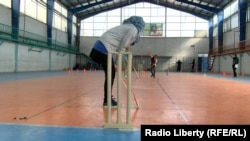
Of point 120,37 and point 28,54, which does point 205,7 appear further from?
point 120,37

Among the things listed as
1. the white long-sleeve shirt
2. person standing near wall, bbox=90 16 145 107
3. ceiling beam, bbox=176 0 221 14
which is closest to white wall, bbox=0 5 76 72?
ceiling beam, bbox=176 0 221 14

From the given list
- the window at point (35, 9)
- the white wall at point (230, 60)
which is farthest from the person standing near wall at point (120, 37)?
the white wall at point (230, 60)

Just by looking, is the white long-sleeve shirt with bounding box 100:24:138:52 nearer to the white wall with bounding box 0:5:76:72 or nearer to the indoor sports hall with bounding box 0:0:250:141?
the indoor sports hall with bounding box 0:0:250:141

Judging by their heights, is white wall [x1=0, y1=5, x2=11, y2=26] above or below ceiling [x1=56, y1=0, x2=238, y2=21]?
below

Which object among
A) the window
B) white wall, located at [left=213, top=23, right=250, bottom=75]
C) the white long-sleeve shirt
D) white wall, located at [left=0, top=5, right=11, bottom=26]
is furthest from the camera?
white wall, located at [left=213, top=23, right=250, bottom=75]

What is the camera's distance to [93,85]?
42.9 feet

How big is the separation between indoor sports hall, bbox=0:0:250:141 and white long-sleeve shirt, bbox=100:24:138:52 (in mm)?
639

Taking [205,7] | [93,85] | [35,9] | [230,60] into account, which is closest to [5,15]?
[35,9]

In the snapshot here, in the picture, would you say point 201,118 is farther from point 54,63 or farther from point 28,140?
point 54,63

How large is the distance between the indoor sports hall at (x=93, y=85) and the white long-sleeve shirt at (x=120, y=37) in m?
0.64

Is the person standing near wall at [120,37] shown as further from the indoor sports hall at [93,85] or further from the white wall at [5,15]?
the white wall at [5,15]

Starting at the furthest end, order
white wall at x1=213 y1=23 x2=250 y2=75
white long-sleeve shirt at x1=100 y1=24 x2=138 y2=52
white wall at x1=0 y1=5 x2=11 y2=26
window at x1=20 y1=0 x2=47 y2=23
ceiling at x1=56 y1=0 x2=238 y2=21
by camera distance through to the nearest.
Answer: ceiling at x1=56 y1=0 x2=238 y2=21 < white wall at x1=213 y1=23 x2=250 y2=75 < window at x1=20 y1=0 x2=47 y2=23 < white wall at x1=0 y1=5 x2=11 y2=26 < white long-sleeve shirt at x1=100 y1=24 x2=138 y2=52

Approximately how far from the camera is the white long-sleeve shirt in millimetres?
5070

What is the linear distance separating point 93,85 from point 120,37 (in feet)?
26.2
